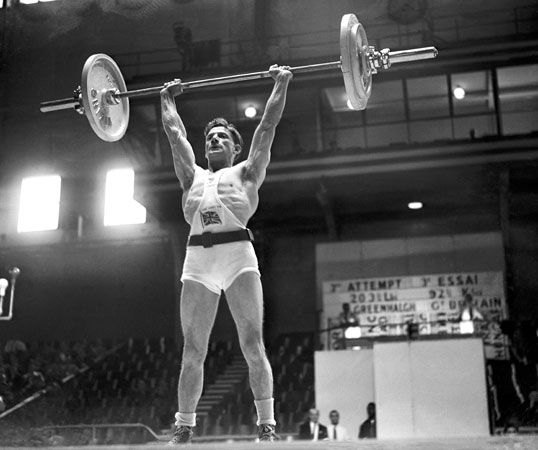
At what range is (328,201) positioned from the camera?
52.5 feet

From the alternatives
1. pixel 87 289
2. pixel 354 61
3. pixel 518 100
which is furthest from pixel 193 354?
pixel 87 289

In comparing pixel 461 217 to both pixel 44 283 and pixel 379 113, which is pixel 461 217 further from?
pixel 44 283

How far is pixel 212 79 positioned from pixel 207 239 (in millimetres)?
1127

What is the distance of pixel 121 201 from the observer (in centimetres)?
1802

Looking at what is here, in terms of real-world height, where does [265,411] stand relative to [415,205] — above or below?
below

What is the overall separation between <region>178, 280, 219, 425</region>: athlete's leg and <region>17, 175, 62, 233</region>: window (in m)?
14.1

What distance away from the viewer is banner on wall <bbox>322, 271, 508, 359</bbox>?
15.6 meters

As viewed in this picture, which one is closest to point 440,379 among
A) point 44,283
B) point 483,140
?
point 483,140

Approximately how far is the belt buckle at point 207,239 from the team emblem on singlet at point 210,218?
2.2 inches

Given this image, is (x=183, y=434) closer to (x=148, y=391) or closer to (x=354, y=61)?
(x=354, y=61)

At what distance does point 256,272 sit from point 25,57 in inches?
480

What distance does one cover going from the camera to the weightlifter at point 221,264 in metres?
4.18

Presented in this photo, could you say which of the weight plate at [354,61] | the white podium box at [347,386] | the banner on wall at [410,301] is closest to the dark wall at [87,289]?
the banner on wall at [410,301]

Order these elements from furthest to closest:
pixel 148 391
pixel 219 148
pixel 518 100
A: pixel 518 100 < pixel 148 391 < pixel 219 148
